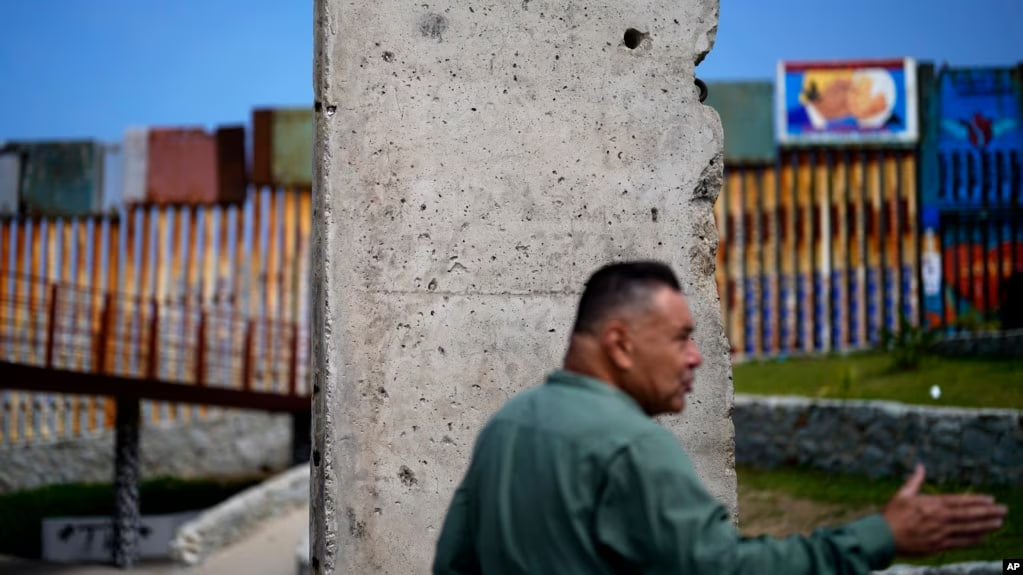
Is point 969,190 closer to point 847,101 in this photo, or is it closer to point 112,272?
point 847,101

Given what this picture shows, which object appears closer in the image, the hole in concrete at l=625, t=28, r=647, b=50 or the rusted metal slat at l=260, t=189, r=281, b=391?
the hole in concrete at l=625, t=28, r=647, b=50

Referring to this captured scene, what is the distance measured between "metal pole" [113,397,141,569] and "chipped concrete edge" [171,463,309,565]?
0.99 m

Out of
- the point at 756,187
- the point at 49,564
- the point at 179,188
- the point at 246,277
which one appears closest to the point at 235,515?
the point at 49,564

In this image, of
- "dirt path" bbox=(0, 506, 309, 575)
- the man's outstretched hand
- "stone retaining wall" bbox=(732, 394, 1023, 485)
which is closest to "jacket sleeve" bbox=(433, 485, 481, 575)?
the man's outstretched hand

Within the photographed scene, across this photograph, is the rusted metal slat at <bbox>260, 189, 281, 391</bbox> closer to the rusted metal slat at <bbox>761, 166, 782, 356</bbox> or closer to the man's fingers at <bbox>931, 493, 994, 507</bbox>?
the rusted metal slat at <bbox>761, 166, 782, 356</bbox>

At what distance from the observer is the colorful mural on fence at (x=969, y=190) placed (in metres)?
18.4

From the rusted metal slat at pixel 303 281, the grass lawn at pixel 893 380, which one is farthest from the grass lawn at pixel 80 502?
the grass lawn at pixel 893 380

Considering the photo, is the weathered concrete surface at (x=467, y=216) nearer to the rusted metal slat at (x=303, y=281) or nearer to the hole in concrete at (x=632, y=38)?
the hole in concrete at (x=632, y=38)

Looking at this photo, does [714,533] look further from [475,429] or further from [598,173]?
[598,173]

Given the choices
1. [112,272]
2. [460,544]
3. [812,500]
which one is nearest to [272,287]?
[112,272]

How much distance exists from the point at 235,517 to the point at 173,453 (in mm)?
4667

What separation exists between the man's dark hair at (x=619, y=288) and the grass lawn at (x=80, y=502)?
1639cm

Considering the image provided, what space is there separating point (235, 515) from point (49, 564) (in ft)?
9.35

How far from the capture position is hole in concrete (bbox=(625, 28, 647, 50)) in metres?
4.04
